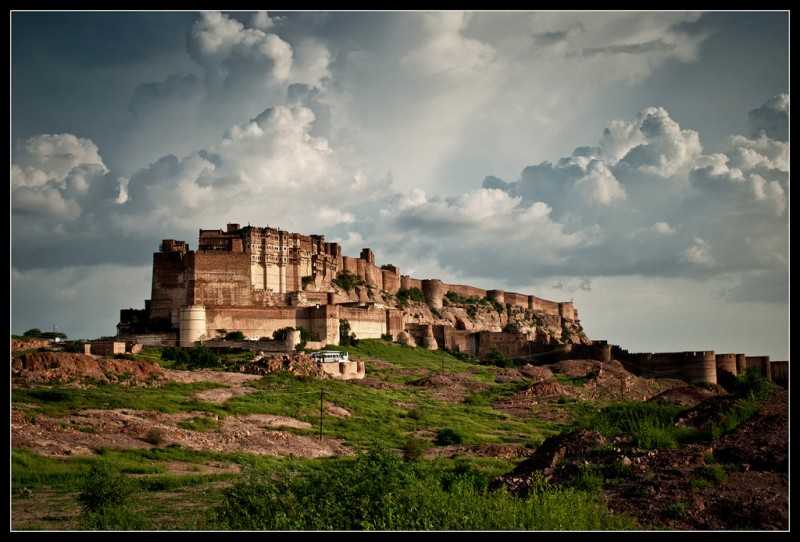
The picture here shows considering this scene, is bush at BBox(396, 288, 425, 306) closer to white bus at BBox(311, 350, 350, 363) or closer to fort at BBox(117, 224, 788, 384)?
fort at BBox(117, 224, 788, 384)

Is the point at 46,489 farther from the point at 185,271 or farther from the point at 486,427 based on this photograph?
the point at 185,271

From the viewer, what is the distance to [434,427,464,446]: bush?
27828mm

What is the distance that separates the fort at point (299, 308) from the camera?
47.7 meters

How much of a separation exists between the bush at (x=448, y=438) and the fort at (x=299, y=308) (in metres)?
16.9

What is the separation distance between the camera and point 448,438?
1104 inches

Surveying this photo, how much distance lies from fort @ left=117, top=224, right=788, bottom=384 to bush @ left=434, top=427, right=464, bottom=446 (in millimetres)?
16868

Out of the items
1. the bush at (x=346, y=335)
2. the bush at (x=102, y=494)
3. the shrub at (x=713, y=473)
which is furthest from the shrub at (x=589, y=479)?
the bush at (x=346, y=335)

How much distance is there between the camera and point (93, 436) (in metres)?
23.0

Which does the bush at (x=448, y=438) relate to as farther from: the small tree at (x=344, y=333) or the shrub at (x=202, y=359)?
the small tree at (x=344, y=333)

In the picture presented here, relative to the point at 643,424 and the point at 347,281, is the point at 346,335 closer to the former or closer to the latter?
the point at 347,281

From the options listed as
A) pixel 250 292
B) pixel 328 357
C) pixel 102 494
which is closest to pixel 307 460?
pixel 102 494

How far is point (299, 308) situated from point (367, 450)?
24.9m
